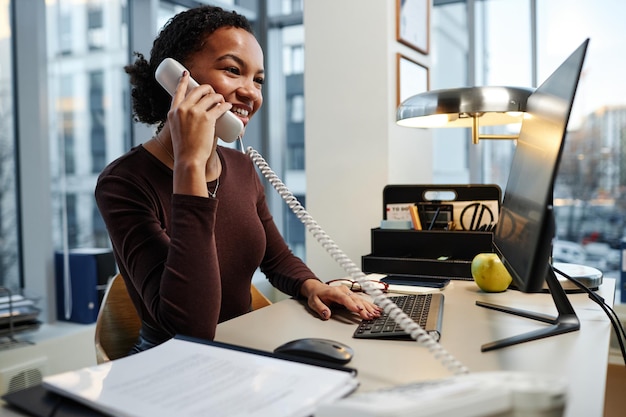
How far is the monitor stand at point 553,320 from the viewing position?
0.92 metres

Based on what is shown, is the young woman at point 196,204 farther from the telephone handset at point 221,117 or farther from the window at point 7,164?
the window at point 7,164

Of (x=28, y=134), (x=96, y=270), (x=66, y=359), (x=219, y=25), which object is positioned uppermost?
(x=219, y=25)

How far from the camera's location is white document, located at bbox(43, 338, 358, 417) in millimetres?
606

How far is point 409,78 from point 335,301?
1.50 meters

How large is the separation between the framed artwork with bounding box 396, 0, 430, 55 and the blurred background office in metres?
0.06

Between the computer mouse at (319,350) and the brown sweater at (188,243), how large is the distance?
216 mm

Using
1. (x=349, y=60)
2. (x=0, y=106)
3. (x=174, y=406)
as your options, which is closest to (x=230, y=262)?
(x=174, y=406)

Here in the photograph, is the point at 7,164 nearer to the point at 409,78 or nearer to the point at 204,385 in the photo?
the point at 409,78

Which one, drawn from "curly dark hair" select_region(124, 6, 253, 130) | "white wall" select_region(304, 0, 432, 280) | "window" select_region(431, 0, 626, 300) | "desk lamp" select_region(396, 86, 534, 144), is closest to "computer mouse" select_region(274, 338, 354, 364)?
"curly dark hair" select_region(124, 6, 253, 130)

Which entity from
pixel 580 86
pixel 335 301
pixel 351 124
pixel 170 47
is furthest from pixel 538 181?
pixel 580 86

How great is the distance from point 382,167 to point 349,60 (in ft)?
1.59

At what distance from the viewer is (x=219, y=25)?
130cm

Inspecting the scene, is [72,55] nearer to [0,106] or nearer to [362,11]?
[0,106]

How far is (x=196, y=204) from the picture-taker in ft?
3.29
